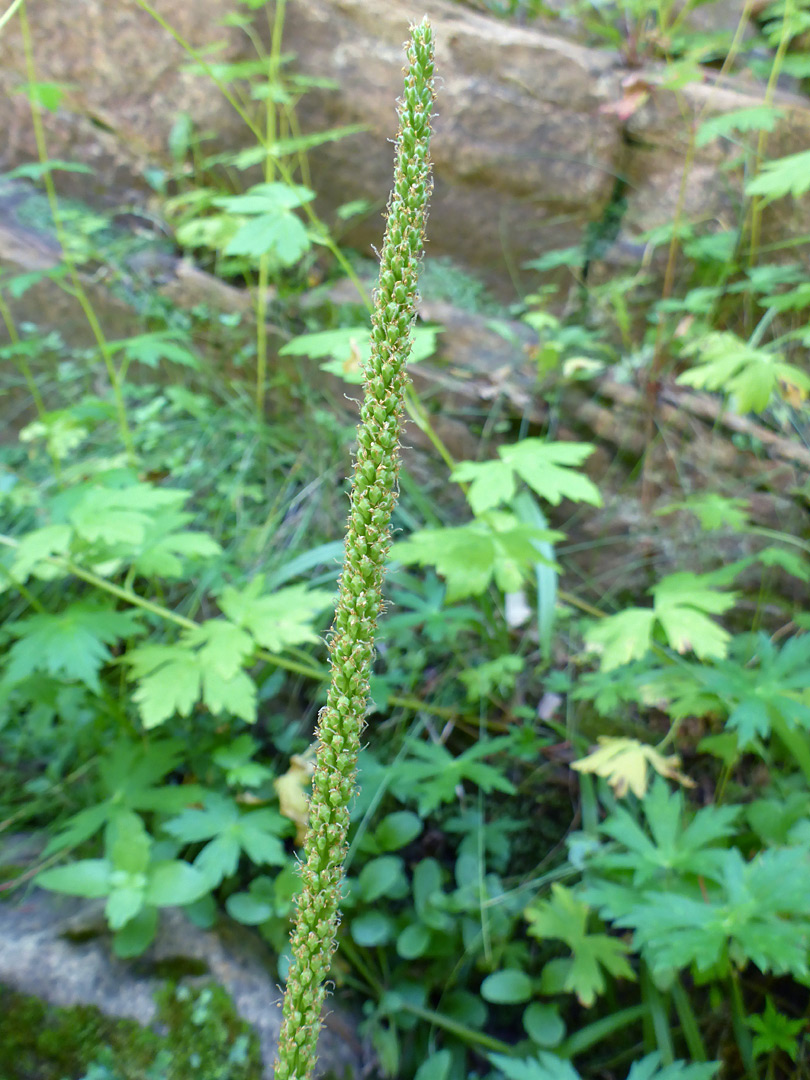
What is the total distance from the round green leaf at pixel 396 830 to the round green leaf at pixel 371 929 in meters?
0.19

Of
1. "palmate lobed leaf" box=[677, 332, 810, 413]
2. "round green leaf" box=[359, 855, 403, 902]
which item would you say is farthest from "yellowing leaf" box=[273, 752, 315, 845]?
"palmate lobed leaf" box=[677, 332, 810, 413]

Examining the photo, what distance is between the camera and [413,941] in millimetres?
2000

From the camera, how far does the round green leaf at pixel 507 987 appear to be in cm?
192

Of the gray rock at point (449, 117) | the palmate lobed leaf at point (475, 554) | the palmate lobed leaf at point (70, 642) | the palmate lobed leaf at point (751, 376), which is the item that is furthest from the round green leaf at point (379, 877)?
the gray rock at point (449, 117)

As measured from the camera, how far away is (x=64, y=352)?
4156 mm

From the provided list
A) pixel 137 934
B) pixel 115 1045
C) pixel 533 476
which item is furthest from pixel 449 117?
pixel 115 1045

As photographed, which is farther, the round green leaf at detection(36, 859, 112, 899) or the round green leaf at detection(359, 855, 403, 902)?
the round green leaf at detection(359, 855, 403, 902)

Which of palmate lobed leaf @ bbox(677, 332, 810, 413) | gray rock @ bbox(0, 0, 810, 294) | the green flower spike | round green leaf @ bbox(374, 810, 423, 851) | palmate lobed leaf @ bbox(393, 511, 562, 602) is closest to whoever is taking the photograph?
the green flower spike

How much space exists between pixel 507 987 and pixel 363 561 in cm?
168

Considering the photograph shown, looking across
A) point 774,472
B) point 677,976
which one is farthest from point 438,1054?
point 774,472

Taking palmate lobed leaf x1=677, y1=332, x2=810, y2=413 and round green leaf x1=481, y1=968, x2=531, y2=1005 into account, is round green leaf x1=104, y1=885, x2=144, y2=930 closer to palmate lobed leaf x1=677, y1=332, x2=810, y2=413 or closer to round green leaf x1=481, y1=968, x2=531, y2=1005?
round green leaf x1=481, y1=968, x2=531, y2=1005

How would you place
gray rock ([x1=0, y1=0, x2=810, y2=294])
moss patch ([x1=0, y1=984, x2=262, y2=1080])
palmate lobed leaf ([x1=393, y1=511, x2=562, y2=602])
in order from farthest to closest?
1. gray rock ([x1=0, y1=0, x2=810, y2=294])
2. palmate lobed leaf ([x1=393, y1=511, x2=562, y2=602])
3. moss patch ([x1=0, y1=984, x2=262, y2=1080])

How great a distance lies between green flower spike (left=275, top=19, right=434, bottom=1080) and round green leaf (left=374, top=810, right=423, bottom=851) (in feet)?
4.09

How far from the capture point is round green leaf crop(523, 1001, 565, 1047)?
1856mm
